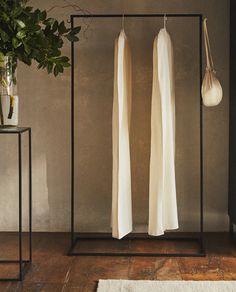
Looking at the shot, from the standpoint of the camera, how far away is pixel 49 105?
440cm

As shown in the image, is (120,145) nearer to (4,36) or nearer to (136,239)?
(136,239)

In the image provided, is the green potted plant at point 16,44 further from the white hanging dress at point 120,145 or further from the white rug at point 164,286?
Result: the white rug at point 164,286

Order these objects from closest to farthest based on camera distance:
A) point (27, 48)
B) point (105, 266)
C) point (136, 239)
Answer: point (27, 48) < point (105, 266) < point (136, 239)

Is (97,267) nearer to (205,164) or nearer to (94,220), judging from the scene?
(94,220)

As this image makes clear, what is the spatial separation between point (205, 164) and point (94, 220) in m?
0.98

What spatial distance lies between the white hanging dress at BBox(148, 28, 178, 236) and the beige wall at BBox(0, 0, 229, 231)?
0.52 meters

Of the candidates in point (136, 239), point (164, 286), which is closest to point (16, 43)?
point (164, 286)

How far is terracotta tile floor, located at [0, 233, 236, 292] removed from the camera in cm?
326

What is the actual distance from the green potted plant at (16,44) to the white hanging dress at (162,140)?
2.43 ft

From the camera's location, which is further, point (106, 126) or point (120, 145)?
point (106, 126)

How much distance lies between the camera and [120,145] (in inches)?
149

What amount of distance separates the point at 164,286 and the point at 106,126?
5.29ft

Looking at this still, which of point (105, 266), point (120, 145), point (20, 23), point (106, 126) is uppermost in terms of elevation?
point (20, 23)

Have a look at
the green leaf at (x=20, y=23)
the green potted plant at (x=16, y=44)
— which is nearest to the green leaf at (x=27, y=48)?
the green potted plant at (x=16, y=44)
